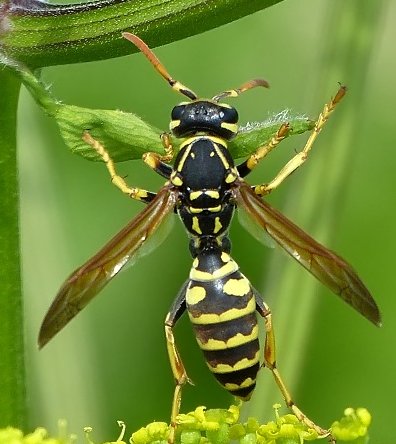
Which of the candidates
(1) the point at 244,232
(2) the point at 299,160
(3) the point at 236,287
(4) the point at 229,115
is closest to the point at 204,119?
(4) the point at 229,115

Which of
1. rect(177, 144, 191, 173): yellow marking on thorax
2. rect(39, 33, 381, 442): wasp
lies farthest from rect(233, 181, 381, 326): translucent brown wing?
rect(177, 144, 191, 173): yellow marking on thorax

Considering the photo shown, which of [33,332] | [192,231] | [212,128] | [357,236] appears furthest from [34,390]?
[357,236]

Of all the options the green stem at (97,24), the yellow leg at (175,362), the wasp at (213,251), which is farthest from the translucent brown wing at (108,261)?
the green stem at (97,24)

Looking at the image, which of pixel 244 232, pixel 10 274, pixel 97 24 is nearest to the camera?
pixel 97 24

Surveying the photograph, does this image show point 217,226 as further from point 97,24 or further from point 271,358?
point 97,24

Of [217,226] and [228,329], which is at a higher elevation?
[217,226]

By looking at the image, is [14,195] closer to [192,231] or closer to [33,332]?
[192,231]

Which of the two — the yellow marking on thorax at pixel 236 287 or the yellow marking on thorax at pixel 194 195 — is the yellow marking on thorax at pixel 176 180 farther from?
the yellow marking on thorax at pixel 236 287
